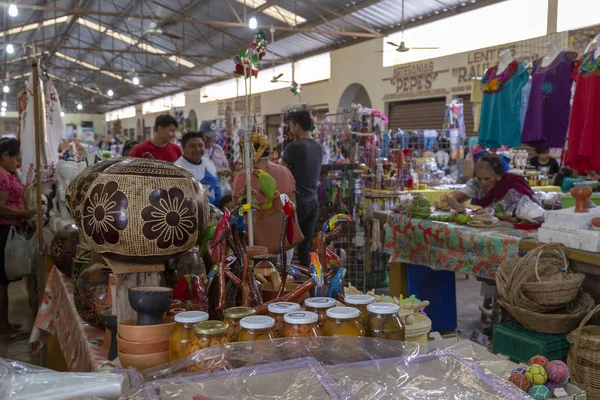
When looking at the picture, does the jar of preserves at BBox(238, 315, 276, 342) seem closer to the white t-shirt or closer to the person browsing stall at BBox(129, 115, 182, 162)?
the white t-shirt

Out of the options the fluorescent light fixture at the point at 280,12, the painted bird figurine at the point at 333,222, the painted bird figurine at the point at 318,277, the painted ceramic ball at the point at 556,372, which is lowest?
the painted ceramic ball at the point at 556,372

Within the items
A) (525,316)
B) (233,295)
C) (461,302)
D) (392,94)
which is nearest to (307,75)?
(392,94)

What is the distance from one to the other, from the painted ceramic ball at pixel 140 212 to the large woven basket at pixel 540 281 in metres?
1.82

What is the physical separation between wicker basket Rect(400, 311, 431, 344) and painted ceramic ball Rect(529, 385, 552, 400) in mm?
310

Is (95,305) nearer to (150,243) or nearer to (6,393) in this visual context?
(150,243)

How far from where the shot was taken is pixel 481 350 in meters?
1.40

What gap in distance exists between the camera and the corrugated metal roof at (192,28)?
455 inches

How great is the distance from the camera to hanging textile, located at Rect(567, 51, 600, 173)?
364 cm

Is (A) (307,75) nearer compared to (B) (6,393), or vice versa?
(B) (6,393)

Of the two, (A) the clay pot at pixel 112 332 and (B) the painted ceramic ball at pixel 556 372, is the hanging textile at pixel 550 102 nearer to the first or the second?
(B) the painted ceramic ball at pixel 556 372

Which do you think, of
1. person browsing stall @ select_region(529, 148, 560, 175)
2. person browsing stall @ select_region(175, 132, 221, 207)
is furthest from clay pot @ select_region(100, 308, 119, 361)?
person browsing stall @ select_region(529, 148, 560, 175)

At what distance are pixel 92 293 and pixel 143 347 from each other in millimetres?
537

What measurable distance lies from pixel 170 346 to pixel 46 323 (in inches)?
63.7

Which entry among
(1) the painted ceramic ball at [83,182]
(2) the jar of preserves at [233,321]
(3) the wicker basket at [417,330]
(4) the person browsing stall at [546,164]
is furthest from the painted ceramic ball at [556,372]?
(4) the person browsing stall at [546,164]
